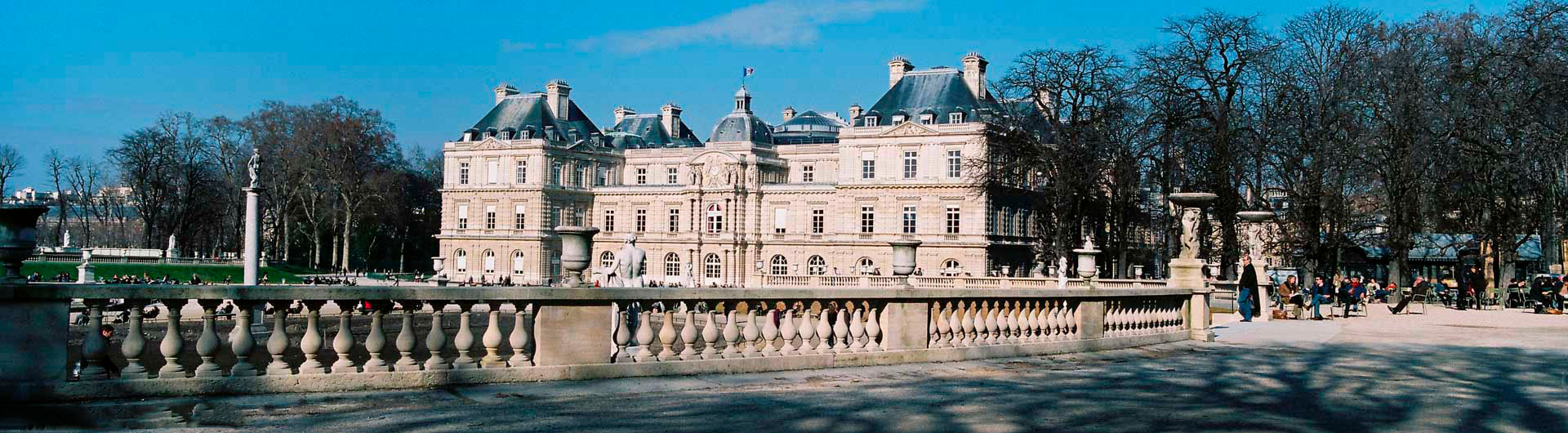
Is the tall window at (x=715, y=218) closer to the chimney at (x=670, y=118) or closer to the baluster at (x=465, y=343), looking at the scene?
the chimney at (x=670, y=118)

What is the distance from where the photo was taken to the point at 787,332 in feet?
39.1

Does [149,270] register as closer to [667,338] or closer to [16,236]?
[667,338]

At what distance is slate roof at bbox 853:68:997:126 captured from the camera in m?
71.2

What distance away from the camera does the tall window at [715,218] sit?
80.3 m

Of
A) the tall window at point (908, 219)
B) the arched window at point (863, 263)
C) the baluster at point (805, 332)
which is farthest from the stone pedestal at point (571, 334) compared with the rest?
the arched window at point (863, 263)

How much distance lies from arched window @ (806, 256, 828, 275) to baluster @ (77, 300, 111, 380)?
64985 mm

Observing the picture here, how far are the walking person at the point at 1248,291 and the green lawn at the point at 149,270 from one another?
48.8 metres

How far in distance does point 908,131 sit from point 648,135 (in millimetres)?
30627

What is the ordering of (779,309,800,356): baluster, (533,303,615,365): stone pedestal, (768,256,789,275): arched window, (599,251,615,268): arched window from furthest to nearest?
(599,251,615,268): arched window, (768,256,789,275): arched window, (779,309,800,356): baluster, (533,303,615,365): stone pedestal

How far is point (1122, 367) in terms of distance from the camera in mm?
13250

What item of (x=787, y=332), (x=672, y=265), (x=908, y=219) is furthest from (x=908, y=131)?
(x=787, y=332)

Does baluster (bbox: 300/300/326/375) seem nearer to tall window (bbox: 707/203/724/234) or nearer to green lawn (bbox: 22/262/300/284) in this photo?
green lawn (bbox: 22/262/300/284)

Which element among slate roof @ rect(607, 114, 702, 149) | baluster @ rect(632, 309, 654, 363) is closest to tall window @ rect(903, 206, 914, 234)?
slate roof @ rect(607, 114, 702, 149)

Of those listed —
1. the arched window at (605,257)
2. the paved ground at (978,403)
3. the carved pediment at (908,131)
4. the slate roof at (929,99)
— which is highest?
the slate roof at (929,99)
